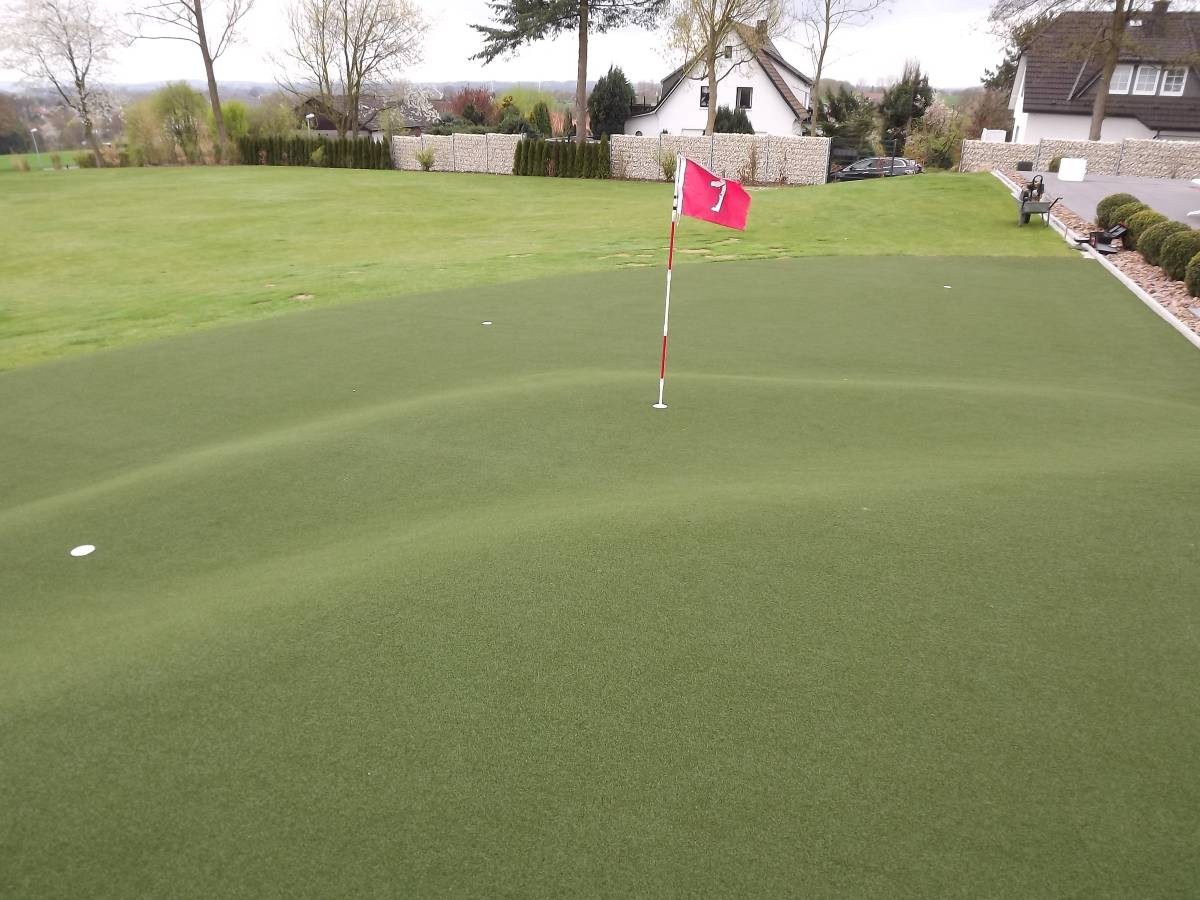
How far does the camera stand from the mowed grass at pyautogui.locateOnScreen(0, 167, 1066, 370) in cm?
1444

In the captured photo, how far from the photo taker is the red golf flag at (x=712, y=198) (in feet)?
22.5

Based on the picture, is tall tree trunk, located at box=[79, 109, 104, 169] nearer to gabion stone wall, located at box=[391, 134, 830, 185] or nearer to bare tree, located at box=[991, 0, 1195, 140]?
gabion stone wall, located at box=[391, 134, 830, 185]

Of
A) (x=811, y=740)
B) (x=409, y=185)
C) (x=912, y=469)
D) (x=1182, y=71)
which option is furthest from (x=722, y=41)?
(x=811, y=740)

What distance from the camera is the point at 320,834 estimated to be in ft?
9.64

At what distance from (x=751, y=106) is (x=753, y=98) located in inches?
19.8

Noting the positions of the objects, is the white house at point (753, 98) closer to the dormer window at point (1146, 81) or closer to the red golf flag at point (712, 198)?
the dormer window at point (1146, 81)

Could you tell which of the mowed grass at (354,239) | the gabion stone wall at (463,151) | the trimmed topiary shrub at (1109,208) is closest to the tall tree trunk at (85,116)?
the mowed grass at (354,239)

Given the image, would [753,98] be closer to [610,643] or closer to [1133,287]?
[1133,287]

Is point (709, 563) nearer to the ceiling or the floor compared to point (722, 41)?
nearer to the floor

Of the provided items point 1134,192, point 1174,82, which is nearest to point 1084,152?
point 1134,192

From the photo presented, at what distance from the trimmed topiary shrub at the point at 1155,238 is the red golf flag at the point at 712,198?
10.9 metres

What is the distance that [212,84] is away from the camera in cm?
4488

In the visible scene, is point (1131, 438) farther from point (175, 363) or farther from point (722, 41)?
point (722, 41)

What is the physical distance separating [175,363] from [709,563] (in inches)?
323
